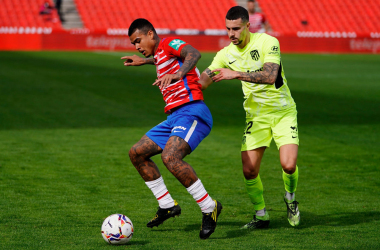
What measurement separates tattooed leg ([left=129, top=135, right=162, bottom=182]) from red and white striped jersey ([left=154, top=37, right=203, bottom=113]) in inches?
15.6

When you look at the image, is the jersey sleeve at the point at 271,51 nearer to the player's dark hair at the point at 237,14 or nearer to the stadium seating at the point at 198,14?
the player's dark hair at the point at 237,14

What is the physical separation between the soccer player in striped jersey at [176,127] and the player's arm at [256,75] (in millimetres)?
275

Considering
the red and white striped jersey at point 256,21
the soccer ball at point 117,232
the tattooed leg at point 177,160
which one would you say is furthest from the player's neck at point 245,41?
the red and white striped jersey at point 256,21

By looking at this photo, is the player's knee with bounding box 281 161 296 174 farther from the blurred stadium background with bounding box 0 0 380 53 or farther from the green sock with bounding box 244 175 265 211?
the blurred stadium background with bounding box 0 0 380 53

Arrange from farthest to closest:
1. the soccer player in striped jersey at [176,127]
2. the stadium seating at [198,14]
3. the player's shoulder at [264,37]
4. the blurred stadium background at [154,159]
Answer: the stadium seating at [198,14] < the player's shoulder at [264,37] < the blurred stadium background at [154,159] < the soccer player in striped jersey at [176,127]

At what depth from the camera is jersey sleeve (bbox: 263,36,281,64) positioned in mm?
5008

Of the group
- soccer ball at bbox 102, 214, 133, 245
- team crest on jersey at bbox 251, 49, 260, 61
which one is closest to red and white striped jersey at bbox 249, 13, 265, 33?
team crest on jersey at bbox 251, 49, 260, 61

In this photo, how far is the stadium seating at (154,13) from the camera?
35.2 m

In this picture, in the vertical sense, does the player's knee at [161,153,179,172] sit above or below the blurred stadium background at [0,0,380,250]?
above

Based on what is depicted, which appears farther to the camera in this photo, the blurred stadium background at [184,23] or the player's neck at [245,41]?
the blurred stadium background at [184,23]

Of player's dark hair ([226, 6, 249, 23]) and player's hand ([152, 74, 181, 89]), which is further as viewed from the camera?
player's dark hair ([226, 6, 249, 23])

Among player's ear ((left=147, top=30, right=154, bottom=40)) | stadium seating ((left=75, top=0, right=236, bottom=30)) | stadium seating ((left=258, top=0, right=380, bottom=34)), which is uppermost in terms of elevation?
player's ear ((left=147, top=30, right=154, bottom=40))

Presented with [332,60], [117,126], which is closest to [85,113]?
[117,126]

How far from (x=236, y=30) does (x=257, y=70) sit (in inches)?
18.6
